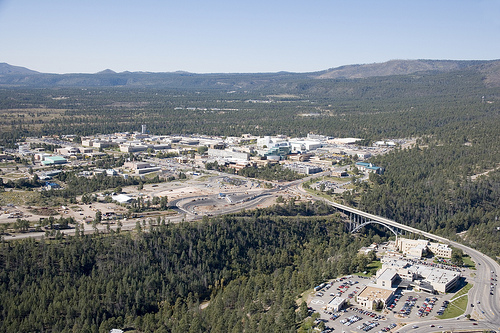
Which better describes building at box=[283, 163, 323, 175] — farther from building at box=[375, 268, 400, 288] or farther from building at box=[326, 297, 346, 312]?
building at box=[326, 297, 346, 312]

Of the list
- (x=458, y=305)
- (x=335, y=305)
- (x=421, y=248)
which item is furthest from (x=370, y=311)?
(x=421, y=248)

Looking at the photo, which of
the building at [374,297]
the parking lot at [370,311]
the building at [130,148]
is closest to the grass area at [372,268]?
the parking lot at [370,311]

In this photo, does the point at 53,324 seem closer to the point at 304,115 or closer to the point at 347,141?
the point at 347,141

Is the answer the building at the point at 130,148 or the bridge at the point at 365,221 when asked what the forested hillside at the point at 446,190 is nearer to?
the bridge at the point at 365,221

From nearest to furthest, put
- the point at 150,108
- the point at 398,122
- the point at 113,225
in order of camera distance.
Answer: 1. the point at 113,225
2. the point at 398,122
3. the point at 150,108

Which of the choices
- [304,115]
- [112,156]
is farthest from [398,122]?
[112,156]

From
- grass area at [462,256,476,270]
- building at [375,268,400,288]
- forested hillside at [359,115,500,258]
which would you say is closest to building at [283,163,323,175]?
Result: forested hillside at [359,115,500,258]
